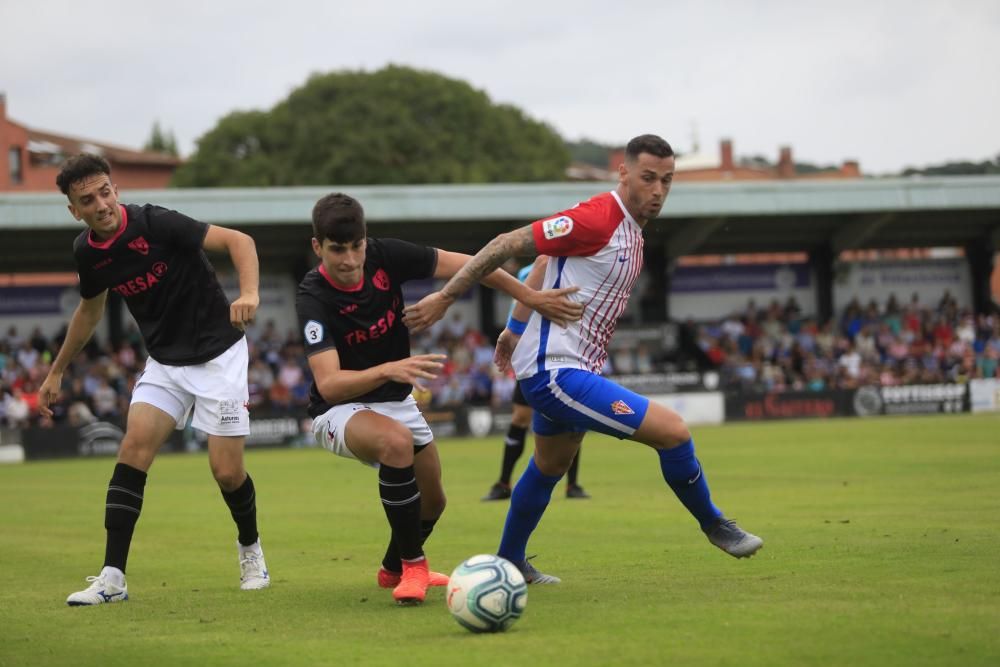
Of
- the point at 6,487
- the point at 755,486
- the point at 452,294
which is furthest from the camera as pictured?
the point at 6,487

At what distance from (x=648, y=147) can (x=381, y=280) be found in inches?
67.5

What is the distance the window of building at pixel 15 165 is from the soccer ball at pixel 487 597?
8259 centimetres

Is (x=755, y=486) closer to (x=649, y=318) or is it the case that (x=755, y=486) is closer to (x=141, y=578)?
(x=141, y=578)

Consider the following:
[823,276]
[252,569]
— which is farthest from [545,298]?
[823,276]

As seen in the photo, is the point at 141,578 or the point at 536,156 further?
the point at 536,156

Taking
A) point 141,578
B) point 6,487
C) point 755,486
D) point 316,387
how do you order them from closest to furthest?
point 316,387, point 141,578, point 755,486, point 6,487

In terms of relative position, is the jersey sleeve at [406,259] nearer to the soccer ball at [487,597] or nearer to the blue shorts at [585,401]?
the blue shorts at [585,401]

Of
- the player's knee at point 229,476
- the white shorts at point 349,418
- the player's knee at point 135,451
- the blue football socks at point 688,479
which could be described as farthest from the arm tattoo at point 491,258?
the player's knee at point 135,451

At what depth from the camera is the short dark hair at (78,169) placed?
26.1 ft

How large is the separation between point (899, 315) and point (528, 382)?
3347 centimetres

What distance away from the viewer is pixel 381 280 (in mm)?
7707

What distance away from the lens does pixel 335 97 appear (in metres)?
66.1

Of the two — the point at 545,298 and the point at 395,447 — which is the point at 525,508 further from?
the point at 545,298

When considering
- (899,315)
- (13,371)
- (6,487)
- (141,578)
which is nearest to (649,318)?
(899,315)
